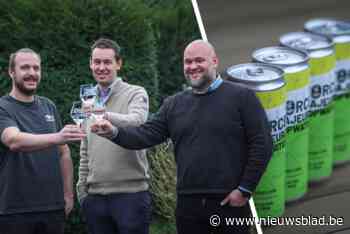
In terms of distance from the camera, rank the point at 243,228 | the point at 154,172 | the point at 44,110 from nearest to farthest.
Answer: the point at 243,228 → the point at 44,110 → the point at 154,172

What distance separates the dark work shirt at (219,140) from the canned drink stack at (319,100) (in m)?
0.16

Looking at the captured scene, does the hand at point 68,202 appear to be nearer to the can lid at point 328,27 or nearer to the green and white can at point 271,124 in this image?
the green and white can at point 271,124

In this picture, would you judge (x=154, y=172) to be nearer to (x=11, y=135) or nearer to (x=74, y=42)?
(x=74, y=42)

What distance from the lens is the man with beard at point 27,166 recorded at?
2.63 meters

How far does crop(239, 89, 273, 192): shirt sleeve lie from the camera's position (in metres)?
2.31

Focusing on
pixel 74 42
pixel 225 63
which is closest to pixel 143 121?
pixel 225 63

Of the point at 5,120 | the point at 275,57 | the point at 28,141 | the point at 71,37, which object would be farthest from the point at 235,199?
the point at 71,37

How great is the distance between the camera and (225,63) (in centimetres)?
243

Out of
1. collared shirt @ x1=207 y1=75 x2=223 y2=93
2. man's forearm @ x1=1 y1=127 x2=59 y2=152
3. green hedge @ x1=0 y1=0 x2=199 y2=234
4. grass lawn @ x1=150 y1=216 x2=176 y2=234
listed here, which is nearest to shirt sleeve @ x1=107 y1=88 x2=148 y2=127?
man's forearm @ x1=1 y1=127 x2=59 y2=152

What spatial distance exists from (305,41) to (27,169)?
1.05 meters

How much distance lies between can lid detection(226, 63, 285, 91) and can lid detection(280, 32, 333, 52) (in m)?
0.13

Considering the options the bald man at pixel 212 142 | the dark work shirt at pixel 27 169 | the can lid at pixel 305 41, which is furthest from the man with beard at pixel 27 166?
the can lid at pixel 305 41

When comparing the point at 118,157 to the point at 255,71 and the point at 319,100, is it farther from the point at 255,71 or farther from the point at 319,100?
the point at 319,100

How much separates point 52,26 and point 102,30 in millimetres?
228
